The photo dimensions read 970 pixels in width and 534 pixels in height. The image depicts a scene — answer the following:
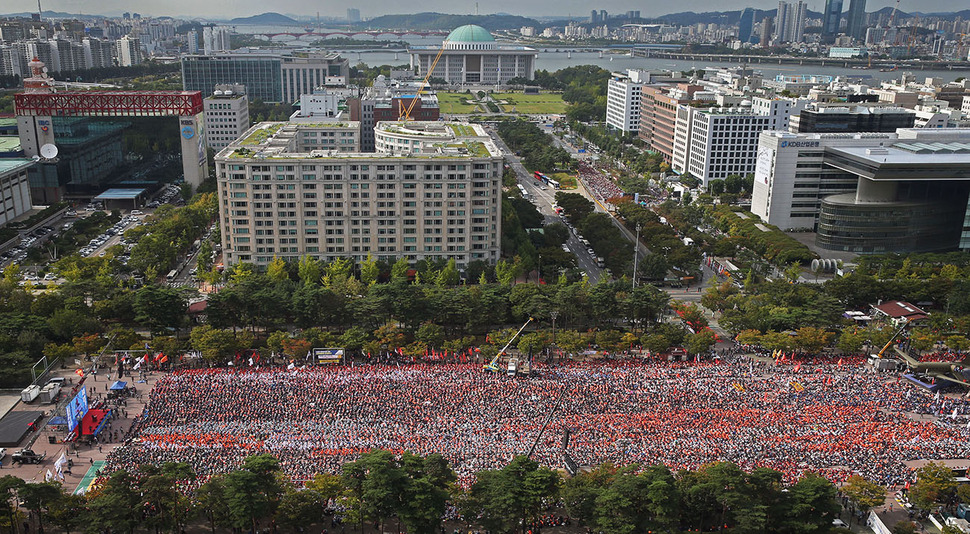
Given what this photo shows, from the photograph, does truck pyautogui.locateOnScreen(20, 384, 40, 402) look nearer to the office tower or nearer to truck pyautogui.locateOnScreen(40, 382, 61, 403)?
truck pyautogui.locateOnScreen(40, 382, 61, 403)

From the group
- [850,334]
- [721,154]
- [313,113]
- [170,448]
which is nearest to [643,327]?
[850,334]

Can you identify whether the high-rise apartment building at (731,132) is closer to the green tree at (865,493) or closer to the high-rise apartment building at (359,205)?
the high-rise apartment building at (359,205)

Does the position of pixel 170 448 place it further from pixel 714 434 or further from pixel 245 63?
pixel 245 63

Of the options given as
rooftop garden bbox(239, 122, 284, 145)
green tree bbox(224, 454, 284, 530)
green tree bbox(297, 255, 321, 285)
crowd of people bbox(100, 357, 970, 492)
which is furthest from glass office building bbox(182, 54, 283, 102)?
green tree bbox(224, 454, 284, 530)

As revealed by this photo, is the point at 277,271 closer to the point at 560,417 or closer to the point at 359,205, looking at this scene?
the point at 359,205

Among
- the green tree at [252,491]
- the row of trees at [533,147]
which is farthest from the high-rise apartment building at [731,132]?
the green tree at [252,491]

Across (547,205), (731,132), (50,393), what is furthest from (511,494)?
(731,132)
